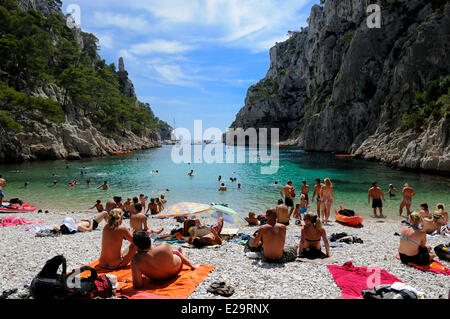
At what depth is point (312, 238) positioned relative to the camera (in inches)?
250

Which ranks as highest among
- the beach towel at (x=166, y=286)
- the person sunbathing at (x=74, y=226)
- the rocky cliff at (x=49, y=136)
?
the rocky cliff at (x=49, y=136)

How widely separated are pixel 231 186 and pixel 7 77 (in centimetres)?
3926

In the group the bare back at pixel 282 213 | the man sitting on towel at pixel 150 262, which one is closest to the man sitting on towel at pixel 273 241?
the man sitting on towel at pixel 150 262

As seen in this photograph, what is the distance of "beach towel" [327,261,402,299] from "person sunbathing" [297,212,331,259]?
2.61 feet

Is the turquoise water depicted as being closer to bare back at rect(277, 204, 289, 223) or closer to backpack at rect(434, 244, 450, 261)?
bare back at rect(277, 204, 289, 223)

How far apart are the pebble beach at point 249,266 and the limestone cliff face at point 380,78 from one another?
921 inches

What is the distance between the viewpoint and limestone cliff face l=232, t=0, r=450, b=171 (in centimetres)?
3244

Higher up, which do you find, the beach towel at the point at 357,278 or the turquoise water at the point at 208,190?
the beach towel at the point at 357,278

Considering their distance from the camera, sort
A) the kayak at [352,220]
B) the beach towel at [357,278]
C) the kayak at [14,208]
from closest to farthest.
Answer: the beach towel at [357,278]
the kayak at [352,220]
the kayak at [14,208]

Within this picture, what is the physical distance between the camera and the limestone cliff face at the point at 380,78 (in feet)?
106

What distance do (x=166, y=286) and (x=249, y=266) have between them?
190 centimetres

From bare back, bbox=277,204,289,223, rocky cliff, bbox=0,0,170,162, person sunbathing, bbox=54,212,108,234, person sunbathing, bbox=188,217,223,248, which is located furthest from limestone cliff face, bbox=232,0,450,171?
rocky cliff, bbox=0,0,170,162

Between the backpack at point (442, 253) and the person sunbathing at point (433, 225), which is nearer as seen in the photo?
the backpack at point (442, 253)

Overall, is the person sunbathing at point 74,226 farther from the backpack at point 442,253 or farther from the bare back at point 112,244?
the backpack at point 442,253
